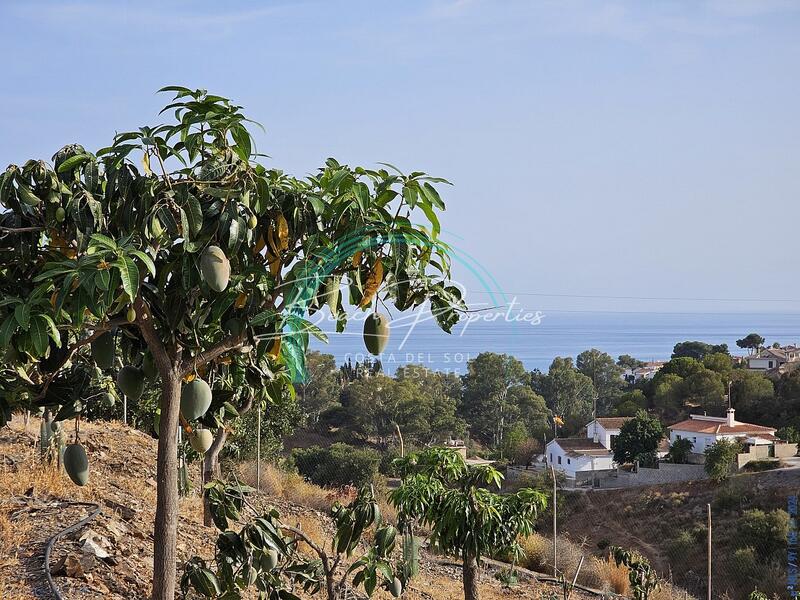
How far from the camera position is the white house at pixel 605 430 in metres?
25.0

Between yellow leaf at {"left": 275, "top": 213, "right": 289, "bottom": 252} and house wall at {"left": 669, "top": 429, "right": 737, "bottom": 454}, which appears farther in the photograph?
house wall at {"left": 669, "top": 429, "right": 737, "bottom": 454}

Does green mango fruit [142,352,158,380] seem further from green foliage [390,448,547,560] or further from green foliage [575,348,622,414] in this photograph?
green foliage [575,348,622,414]

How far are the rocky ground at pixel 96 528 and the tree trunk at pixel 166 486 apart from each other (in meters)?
1.20

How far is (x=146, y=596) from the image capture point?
305 centimetres

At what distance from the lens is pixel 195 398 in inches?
68.5

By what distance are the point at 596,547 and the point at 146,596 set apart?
14.6 metres

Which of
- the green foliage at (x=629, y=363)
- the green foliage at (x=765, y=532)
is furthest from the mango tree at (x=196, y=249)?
the green foliage at (x=629, y=363)

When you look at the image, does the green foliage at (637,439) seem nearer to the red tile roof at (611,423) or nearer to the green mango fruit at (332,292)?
the red tile roof at (611,423)

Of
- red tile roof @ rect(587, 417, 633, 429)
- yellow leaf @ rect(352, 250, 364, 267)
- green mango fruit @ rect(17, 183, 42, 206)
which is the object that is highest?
green mango fruit @ rect(17, 183, 42, 206)

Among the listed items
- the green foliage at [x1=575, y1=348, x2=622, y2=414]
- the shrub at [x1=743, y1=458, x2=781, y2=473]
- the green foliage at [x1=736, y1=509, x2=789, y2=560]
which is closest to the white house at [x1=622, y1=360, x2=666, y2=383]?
the green foliage at [x1=575, y1=348, x2=622, y2=414]

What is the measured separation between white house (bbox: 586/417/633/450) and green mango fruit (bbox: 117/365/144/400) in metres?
24.2

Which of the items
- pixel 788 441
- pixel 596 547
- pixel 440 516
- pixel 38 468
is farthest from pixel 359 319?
pixel 788 441

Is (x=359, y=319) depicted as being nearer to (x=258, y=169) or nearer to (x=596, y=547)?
(x=258, y=169)

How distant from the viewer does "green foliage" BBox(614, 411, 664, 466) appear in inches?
906
